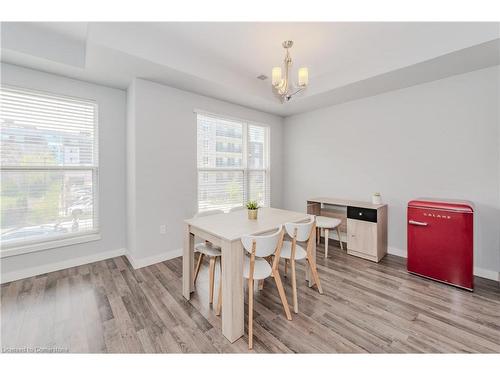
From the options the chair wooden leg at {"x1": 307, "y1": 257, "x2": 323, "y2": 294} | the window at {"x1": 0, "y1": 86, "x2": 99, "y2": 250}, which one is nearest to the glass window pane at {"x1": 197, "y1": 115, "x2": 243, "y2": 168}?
the window at {"x1": 0, "y1": 86, "x2": 99, "y2": 250}

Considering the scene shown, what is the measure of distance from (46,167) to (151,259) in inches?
72.3

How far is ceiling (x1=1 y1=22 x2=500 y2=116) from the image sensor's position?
2.23 meters

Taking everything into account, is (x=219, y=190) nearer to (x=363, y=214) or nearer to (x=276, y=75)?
(x=276, y=75)

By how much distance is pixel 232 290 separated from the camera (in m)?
1.64

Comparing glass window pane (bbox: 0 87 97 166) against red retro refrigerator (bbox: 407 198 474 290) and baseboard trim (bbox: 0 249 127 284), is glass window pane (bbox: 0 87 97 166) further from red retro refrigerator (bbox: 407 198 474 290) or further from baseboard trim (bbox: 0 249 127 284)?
red retro refrigerator (bbox: 407 198 474 290)

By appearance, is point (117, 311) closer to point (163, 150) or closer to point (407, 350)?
point (163, 150)

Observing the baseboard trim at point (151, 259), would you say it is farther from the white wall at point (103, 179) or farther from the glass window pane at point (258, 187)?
the glass window pane at point (258, 187)

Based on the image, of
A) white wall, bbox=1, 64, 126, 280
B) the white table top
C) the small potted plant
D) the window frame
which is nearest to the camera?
the white table top

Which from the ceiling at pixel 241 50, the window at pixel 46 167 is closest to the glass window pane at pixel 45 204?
the window at pixel 46 167

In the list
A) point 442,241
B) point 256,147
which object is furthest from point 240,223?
point 256,147

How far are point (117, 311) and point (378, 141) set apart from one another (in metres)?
4.25

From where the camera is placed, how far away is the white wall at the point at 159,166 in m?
2.96

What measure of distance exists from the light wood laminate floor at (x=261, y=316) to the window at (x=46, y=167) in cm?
68

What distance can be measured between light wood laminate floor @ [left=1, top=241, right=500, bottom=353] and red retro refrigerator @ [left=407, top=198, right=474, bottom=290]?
145 mm
